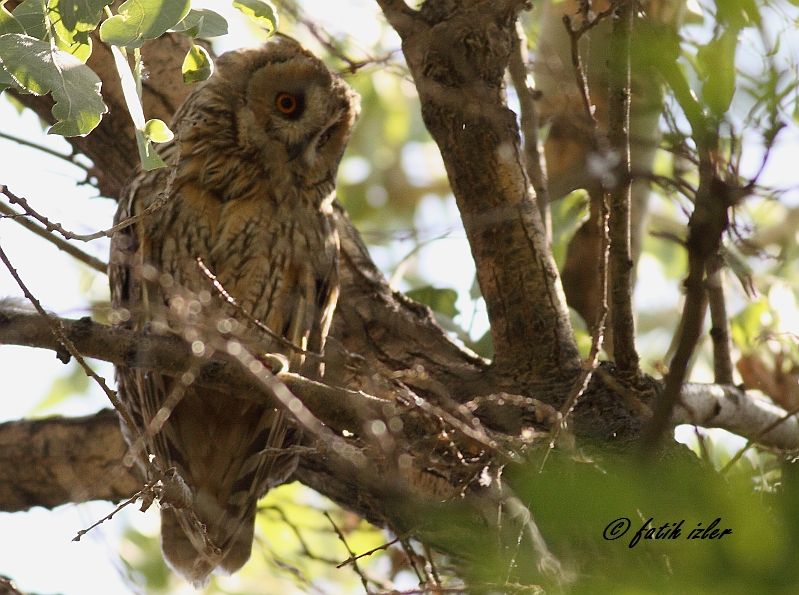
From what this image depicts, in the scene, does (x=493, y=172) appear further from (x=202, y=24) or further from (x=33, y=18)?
(x=33, y=18)

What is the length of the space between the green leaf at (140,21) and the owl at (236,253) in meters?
0.94

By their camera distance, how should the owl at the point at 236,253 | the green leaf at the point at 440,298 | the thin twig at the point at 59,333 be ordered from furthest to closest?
the green leaf at the point at 440,298 → the owl at the point at 236,253 → the thin twig at the point at 59,333

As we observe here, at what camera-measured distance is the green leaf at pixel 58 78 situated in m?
1.48

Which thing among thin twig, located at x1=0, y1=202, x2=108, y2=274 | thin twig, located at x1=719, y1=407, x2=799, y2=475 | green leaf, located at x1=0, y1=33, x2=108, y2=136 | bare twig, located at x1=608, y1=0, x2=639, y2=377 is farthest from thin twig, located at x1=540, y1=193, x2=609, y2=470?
thin twig, located at x1=0, y1=202, x2=108, y2=274

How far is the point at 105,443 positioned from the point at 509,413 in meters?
1.40

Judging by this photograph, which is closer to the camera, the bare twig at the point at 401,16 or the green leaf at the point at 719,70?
the green leaf at the point at 719,70

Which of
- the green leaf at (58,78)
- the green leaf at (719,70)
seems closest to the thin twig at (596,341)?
the green leaf at (719,70)

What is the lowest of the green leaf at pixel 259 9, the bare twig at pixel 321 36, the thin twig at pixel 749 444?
the thin twig at pixel 749 444

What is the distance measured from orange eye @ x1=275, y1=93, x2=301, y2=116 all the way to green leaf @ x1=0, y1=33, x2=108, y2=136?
4.22 ft

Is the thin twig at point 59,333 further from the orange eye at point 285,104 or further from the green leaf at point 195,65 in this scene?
the orange eye at point 285,104

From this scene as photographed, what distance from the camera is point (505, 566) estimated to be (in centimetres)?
134

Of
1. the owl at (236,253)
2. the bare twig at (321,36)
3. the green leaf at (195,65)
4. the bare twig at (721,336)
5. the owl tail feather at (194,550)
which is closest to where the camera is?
the green leaf at (195,65)

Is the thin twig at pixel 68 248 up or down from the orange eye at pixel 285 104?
down

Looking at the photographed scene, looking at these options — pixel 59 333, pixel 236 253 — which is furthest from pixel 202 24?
pixel 236 253
